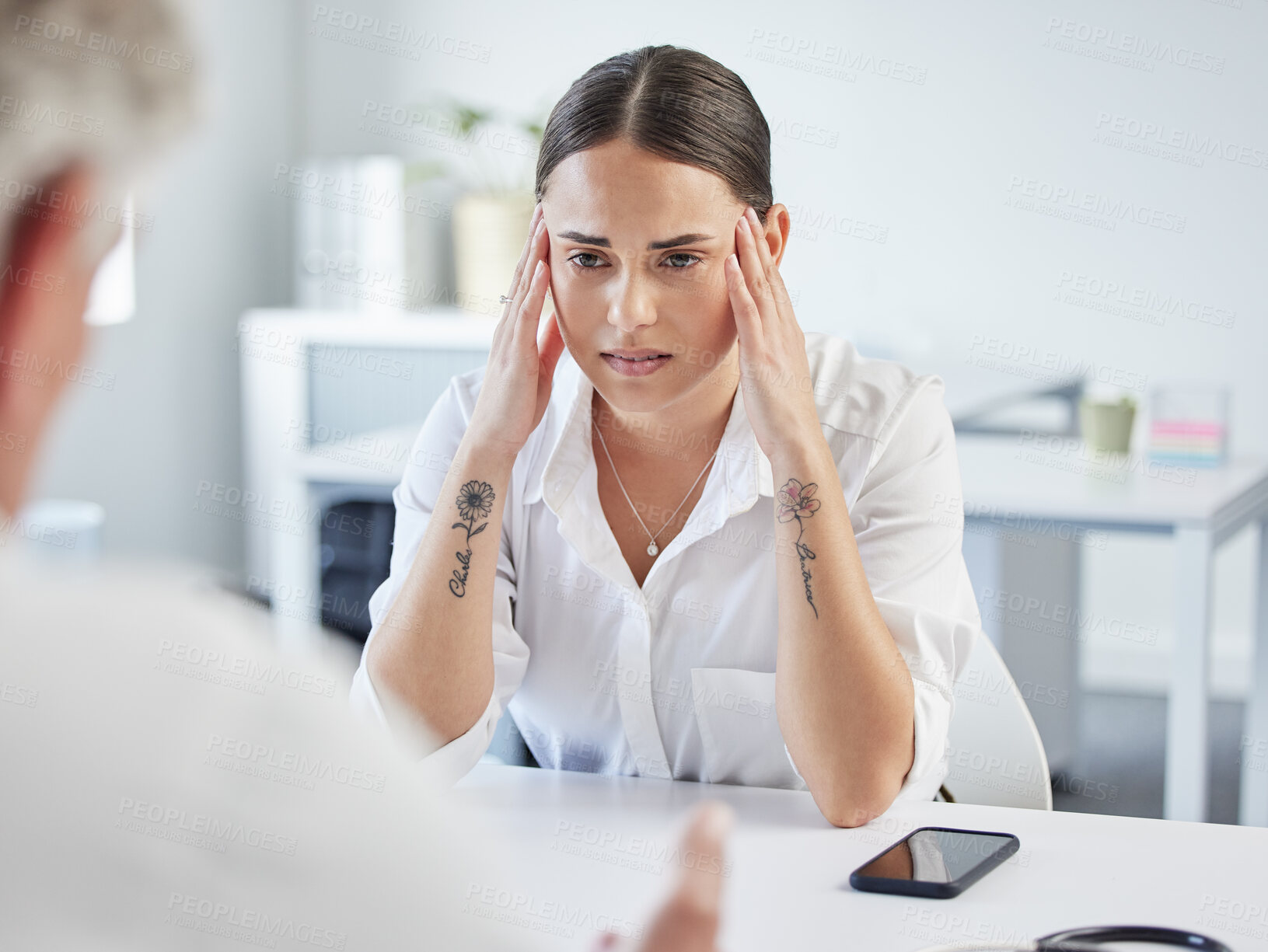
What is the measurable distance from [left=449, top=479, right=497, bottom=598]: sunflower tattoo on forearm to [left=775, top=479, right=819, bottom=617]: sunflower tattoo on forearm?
0.31 metres

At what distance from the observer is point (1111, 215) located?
Result: 350cm

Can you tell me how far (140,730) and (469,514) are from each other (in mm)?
927

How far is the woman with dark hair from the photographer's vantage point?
4.07 ft

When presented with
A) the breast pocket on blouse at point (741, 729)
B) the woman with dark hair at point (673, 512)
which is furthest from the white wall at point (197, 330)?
the breast pocket on blouse at point (741, 729)

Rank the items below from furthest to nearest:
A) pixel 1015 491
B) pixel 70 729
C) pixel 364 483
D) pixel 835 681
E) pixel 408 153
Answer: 1. pixel 408 153
2. pixel 364 483
3. pixel 1015 491
4. pixel 835 681
5. pixel 70 729

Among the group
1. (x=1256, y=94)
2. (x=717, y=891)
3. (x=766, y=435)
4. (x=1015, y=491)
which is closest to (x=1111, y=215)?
(x=1256, y=94)

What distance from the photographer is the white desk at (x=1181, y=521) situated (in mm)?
2061

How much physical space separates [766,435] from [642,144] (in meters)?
0.33

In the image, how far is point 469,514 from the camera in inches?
52.4

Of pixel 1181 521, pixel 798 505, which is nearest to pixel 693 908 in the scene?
pixel 798 505

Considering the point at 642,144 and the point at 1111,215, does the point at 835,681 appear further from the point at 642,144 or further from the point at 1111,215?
the point at 1111,215

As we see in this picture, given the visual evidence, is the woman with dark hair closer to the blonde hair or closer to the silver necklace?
the silver necklace

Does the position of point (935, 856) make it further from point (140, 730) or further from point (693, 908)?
Result: point (140, 730)

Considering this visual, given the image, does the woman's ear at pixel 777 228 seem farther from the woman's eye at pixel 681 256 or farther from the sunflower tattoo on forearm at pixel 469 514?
the sunflower tattoo on forearm at pixel 469 514
